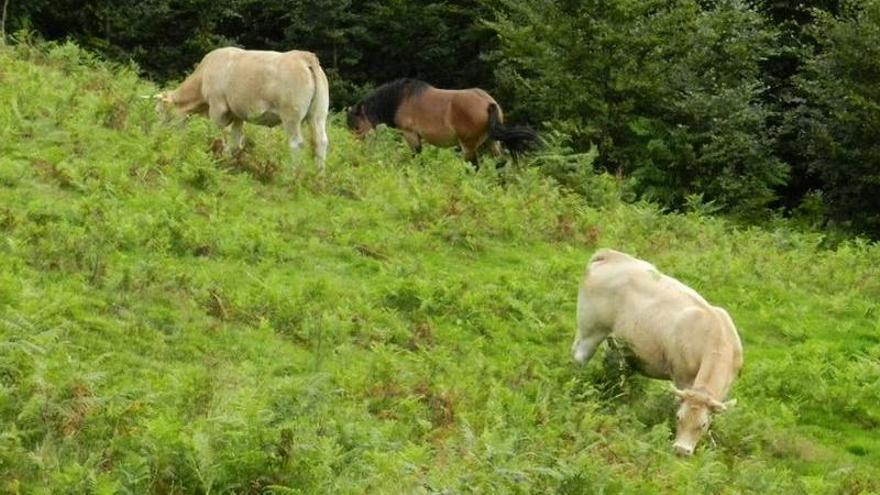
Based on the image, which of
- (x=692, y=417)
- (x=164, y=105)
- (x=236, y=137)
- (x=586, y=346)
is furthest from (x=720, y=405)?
(x=164, y=105)

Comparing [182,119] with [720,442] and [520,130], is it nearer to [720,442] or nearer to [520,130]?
[520,130]

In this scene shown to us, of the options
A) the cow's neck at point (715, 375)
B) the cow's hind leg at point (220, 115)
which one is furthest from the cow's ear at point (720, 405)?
the cow's hind leg at point (220, 115)

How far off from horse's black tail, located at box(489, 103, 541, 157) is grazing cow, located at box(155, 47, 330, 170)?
19.1 feet

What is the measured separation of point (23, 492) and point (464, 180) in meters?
11.5

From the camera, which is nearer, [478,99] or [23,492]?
[23,492]

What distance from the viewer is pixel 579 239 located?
1667 centimetres

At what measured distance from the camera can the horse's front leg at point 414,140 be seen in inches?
896

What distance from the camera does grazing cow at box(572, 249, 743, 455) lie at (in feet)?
32.7

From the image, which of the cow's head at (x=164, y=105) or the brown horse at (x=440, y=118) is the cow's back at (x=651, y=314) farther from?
the brown horse at (x=440, y=118)

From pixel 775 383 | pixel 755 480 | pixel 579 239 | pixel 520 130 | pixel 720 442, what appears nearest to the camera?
pixel 755 480

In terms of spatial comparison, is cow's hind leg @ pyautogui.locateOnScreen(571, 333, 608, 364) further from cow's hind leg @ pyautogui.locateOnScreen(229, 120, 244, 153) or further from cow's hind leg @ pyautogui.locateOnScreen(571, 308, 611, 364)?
cow's hind leg @ pyautogui.locateOnScreen(229, 120, 244, 153)

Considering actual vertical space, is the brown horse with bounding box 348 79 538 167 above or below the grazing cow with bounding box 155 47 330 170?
below

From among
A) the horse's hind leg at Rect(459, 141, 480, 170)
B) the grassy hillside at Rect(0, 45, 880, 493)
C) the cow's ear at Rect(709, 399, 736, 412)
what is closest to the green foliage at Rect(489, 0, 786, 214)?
the horse's hind leg at Rect(459, 141, 480, 170)

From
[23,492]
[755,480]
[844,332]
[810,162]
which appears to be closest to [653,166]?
[810,162]
